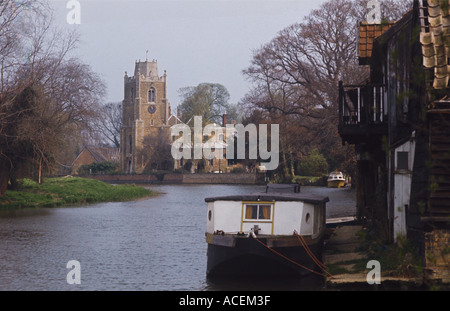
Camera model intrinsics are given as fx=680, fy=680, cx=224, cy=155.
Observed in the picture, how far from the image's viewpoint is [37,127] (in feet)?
122

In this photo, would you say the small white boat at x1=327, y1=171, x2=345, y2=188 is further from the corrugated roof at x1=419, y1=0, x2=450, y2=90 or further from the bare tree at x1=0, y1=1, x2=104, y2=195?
the corrugated roof at x1=419, y1=0, x2=450, y2=90

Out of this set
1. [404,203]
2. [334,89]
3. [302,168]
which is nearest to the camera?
[404,203]

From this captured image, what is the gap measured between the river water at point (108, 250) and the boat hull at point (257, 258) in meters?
0.37

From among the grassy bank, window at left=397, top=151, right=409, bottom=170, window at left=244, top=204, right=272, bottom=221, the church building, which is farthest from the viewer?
the church building

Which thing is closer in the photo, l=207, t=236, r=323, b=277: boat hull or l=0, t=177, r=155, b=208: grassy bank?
l=207, t=236, r=323, b=277: boat hull

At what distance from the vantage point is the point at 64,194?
153 ft

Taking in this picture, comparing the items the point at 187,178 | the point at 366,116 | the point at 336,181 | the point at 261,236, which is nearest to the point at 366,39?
the point at 366,116

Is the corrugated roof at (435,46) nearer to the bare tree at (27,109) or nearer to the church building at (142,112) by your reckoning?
the bare tree at (27,109)

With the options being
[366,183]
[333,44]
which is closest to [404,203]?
[366,183]

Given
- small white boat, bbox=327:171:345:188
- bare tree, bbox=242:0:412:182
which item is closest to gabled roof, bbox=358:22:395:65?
bare tree, bbox=242:0:412:182

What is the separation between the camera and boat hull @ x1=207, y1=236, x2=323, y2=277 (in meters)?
17.0

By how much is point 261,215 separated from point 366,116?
178 inches
